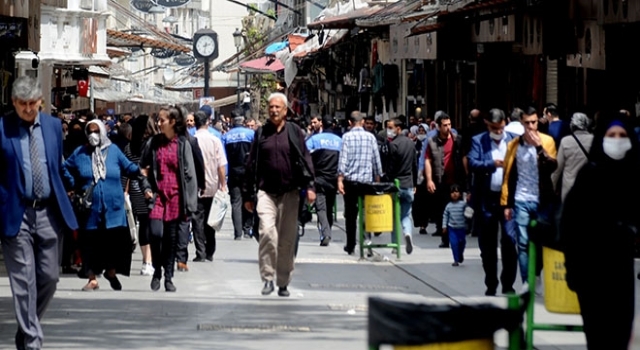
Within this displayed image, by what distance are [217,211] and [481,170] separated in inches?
197

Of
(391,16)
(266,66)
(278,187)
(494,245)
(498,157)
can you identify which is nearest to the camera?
(278,187)

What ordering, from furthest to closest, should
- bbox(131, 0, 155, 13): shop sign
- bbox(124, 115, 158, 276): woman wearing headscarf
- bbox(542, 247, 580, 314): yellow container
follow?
bbox(131, 0, 155, 13): shop sign, bbox(124, 115, 158, 276): woman wearing headscarf, bbox(542, 247, 580, 314): yellow container

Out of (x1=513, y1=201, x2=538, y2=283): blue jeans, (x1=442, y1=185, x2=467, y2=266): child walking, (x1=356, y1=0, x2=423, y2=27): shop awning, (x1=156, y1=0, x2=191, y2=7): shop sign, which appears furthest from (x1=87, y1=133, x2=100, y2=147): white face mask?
(x1=156, y1=0, x2=191, y2=7): shop sign

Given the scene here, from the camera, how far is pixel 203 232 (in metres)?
19.5

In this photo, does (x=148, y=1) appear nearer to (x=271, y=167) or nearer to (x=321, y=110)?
(x=321, y=110)

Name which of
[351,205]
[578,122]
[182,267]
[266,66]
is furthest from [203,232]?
[266,66]

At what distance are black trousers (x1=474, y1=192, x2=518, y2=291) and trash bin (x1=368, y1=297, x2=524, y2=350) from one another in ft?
27.7

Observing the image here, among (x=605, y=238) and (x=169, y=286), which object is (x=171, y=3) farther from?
(x=605, y=238)

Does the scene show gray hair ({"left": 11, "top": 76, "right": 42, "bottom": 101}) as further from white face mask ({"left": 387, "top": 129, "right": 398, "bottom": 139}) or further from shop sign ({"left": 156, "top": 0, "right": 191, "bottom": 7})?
shop sign ({"left": 156, "top": 0, "right": 191, "bottom": 7})

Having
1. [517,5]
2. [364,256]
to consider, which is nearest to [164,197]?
[364,256]

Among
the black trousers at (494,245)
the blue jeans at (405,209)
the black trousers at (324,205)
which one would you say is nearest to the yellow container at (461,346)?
the black trousers at (494,245)

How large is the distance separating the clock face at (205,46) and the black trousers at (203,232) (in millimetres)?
40925

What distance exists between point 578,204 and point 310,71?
47.4m

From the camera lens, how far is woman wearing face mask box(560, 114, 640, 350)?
883 centimetres
